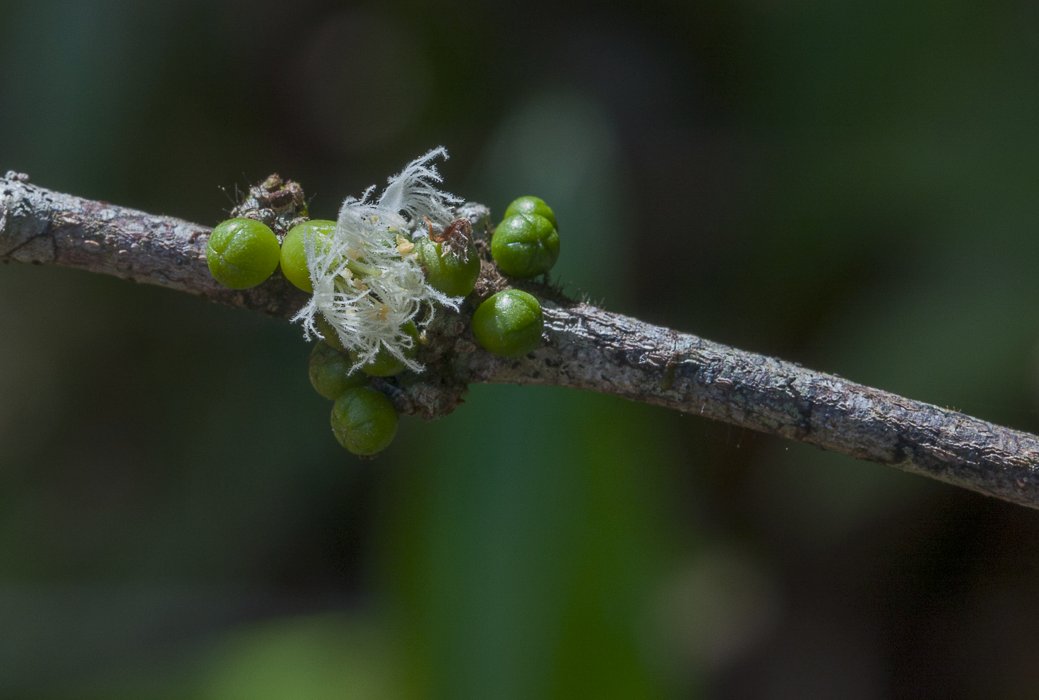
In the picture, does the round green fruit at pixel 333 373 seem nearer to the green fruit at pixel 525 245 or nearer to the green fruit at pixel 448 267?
the green fruit at pixel 448 267

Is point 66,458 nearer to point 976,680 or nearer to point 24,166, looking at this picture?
point 24,166

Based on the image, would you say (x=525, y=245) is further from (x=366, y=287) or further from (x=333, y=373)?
(x=333, y=373)

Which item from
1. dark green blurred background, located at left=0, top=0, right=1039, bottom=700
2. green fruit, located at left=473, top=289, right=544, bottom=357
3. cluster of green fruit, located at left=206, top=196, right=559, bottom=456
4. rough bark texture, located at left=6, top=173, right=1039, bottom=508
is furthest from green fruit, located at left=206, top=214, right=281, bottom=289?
dark green blurred background, located at left=0, top=0, right=1039, bottom=700

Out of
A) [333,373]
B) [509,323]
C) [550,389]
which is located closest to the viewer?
[509,323]

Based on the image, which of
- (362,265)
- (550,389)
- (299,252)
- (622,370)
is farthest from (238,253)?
(550,389)

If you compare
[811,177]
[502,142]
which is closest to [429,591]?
[502,142]

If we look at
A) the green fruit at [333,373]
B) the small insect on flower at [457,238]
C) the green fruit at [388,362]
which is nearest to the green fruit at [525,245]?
the small insect on flower at [457,238]
